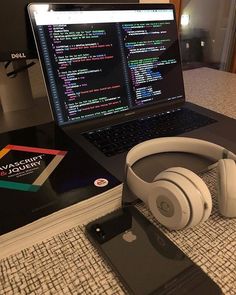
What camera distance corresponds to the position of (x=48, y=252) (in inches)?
14.2

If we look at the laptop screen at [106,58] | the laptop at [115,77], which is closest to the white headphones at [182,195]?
the laptop at [115,77]

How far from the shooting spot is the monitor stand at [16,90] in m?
0.73

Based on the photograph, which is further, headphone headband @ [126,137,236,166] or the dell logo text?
the dell logo text

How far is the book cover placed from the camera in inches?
14.9

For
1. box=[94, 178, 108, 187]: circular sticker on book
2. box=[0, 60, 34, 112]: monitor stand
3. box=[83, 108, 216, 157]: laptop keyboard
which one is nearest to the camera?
box=[94, 178, 108, 187]: circular sticker on book

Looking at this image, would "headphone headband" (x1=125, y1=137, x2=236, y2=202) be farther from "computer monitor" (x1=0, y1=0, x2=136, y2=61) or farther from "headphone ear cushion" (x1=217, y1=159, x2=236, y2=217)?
"computer monitor" (x1=0, y1=0, x2=136, y2=61)

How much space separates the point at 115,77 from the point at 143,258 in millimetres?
486

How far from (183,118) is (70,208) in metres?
0.46

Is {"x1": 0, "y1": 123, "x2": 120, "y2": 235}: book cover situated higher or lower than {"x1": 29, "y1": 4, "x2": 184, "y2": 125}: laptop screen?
lower

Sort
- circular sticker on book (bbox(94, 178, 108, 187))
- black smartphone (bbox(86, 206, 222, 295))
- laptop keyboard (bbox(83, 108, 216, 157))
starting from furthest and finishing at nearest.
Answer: laptop keyboard (bbox(83, 108, 216, 157)) < circular sticker on book (bbox(94, 178, 108, 187)) < black smartphone (bbox(86, 206, 222, 295))

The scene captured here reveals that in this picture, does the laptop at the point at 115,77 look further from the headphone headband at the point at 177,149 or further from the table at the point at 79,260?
the table at the point at 79,260

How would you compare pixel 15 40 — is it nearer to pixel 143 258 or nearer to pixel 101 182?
pixel 101 182

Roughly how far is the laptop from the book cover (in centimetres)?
5

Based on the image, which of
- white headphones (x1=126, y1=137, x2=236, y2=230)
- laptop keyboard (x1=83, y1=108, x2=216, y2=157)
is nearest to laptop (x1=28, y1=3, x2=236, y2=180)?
laptop keyboard (x1=83, y1=108, x2=216, y2=157)
